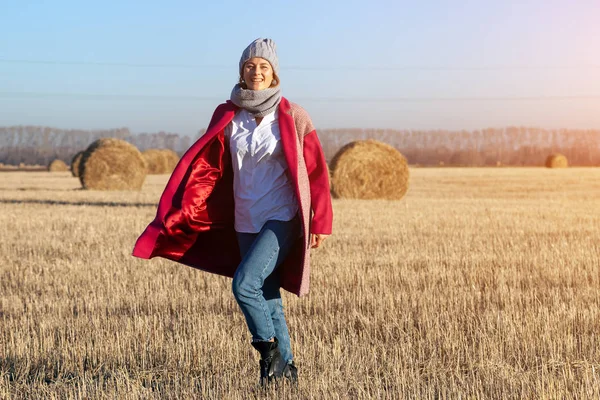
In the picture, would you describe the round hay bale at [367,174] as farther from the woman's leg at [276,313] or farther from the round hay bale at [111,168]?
the woman's leg at [276,313]

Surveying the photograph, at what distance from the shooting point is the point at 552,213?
17703mm

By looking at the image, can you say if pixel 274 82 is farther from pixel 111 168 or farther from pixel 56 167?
pixel 56 167

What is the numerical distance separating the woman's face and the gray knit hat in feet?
0.08

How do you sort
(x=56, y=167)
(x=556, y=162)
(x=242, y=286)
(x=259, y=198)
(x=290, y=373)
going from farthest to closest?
(x=56, y=167)
(x=556, y=162)
(x=290, y=373)
(x=259, y=198)
(x=242, y=286)

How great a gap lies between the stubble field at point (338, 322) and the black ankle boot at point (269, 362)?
0.35ft

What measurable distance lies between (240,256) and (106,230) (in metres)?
9.08

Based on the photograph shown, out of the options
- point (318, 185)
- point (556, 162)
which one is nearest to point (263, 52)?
point (318, 185)

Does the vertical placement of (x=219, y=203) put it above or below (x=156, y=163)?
below

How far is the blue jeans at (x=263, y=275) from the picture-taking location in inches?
180

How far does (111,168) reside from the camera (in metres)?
27.6

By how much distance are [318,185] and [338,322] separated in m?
2.02

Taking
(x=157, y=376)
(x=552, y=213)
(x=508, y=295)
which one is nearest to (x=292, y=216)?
(x=157, y=376)

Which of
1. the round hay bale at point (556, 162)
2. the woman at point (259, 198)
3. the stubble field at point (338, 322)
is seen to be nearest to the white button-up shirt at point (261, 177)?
the woman at point (259, 198)

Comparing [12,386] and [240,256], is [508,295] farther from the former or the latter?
[12,386]
